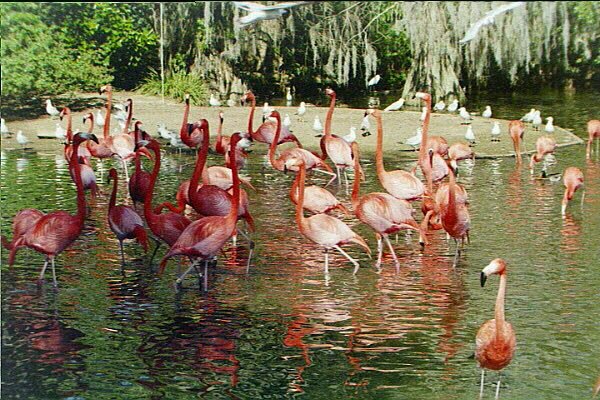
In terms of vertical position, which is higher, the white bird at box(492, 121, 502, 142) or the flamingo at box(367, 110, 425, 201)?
the white bird at box(492, 121, 502, 142)

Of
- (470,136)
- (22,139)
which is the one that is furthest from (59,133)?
(470,136)

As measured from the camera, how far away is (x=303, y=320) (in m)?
6.57

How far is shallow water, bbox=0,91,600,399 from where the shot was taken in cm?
541

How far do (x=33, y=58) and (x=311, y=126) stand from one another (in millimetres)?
9969

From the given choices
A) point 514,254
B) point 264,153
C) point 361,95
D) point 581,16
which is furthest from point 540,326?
point 361,95

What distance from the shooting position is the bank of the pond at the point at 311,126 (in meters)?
15.0

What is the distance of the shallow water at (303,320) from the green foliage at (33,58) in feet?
4.91

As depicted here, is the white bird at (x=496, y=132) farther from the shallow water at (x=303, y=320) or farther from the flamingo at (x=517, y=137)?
the shallow water at (x=303, y=320)

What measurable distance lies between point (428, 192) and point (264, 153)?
5.90m

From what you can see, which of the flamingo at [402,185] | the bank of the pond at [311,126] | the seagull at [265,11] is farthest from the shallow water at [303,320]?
the bank of the pond at [311,126]

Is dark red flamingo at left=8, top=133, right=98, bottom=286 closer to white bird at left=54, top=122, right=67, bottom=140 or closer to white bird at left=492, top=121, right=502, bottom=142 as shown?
white bird at left=54, top=122, right=67, bottom=140

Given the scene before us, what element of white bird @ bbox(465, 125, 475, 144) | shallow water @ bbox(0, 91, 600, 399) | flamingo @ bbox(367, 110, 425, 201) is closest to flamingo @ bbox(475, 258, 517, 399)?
shallow water @ bbox(0, 91, 600, 399)

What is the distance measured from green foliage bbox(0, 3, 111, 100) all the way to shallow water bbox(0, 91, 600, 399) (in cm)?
150

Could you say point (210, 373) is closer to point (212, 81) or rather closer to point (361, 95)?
point (212, 81)
